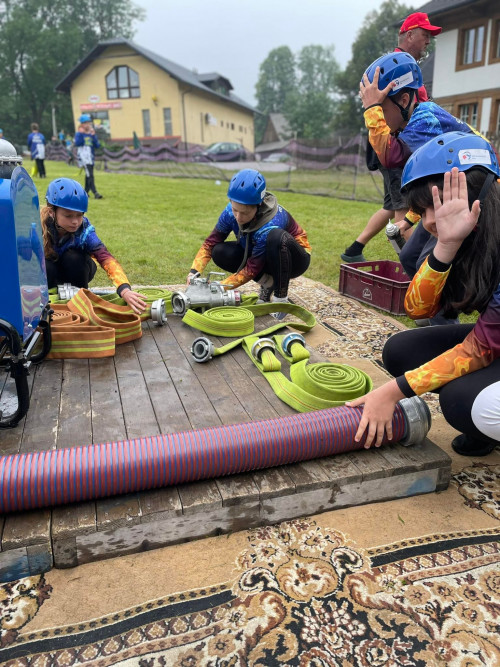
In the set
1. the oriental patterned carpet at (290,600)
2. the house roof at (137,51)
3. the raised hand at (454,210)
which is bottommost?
the oriental patterned carpet at (290,600)

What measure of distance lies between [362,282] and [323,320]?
78cm

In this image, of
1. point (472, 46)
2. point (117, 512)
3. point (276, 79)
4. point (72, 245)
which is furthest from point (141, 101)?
point (276, 79)

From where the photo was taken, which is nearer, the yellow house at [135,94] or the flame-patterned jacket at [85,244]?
the flame-patterned jacket at [85,244]

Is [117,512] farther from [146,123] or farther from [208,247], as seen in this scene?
[146,123]

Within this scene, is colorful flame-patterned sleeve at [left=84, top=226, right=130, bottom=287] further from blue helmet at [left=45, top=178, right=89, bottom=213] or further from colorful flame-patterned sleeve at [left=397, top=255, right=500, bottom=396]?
colorful flame-patterned sleeve at [left=397, top=255, right=500, bottom=396]

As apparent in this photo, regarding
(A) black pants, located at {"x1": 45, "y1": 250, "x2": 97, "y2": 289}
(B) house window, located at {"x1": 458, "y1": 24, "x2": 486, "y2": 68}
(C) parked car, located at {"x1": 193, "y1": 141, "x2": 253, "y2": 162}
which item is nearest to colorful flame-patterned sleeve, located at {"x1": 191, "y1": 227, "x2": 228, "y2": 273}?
(A) black pants, located at {"x1": 45, "y1": 250, "x2": 97, "y2": 289}

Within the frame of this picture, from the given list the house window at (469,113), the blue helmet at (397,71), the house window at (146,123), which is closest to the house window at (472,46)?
the house window at (469,113)

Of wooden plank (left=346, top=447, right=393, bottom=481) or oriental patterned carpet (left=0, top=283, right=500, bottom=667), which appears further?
wooden plank (left=346, top=447, right=393, bottom=481)

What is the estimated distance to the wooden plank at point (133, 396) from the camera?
7.99 feet

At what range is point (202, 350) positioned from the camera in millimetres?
3184

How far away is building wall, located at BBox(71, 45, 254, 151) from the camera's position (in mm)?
38906

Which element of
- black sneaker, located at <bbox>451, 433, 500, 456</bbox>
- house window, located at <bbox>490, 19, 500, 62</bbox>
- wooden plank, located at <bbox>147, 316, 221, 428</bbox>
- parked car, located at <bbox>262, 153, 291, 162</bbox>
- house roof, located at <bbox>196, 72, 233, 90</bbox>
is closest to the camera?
wooden plank, located at <bbox>147, 316, 221, 428</bbox>

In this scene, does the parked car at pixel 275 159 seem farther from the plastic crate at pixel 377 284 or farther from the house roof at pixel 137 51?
the plastic crate at pixel 377 284

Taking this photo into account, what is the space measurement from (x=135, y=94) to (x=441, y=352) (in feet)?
138
